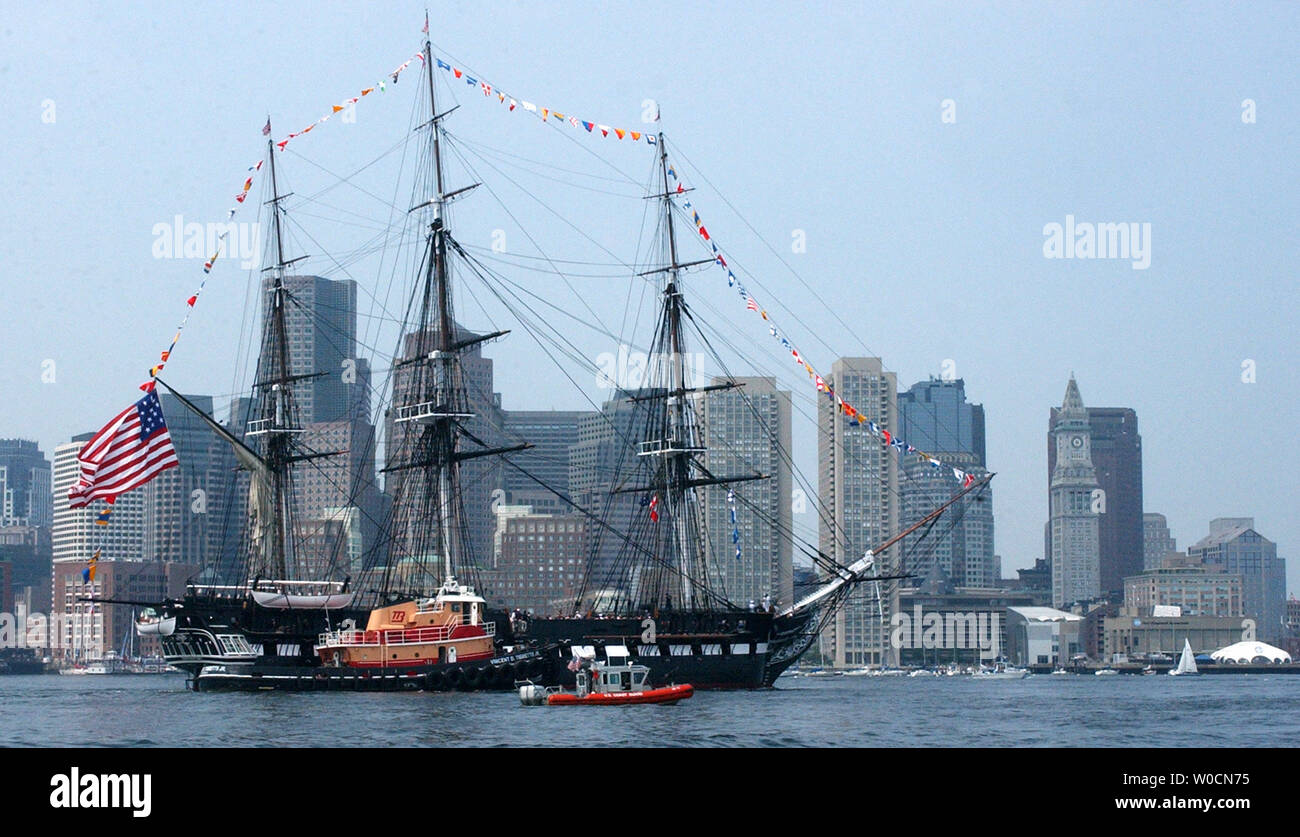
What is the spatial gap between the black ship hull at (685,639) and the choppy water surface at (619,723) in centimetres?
284

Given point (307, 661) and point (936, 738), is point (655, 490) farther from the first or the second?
point (936, 738)

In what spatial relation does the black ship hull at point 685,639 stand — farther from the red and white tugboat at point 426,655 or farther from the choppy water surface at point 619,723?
the red and white tugboat at point 426,655

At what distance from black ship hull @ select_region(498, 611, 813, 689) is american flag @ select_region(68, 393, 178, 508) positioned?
28.1 m

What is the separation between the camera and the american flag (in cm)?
8444

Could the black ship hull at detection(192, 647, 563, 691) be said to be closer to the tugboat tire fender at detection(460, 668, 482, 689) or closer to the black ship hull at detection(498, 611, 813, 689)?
the tugboat tire fender at detection(460, 668, 482, 689)

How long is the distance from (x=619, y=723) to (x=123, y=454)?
31.0 meters

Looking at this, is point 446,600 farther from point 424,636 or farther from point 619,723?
point 619,723

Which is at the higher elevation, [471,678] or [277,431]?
[277,431]

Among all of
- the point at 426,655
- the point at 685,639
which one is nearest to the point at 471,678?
the point at 426,655

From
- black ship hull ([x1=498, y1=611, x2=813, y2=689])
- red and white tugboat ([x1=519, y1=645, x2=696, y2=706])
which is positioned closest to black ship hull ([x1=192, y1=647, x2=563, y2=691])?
black ship hull ([x1=498, y1=611, x2=813, y2=689])

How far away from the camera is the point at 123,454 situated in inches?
3342
